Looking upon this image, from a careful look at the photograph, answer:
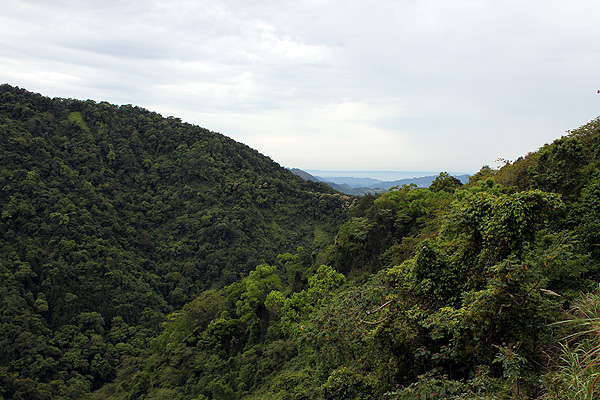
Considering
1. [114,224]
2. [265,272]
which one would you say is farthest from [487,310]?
[114,224]

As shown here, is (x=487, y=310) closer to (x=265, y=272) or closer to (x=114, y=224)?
(x=265, y=272)

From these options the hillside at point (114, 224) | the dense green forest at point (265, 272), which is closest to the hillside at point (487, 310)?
the dense green forest at point (265, 272)

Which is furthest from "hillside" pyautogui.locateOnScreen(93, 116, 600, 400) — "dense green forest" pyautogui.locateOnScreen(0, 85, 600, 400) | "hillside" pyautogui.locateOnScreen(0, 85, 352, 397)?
"hillside" pyautogui.locateOnScreen(0, 85, 352, 397)

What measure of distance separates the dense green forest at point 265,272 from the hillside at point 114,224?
24cm

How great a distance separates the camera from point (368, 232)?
65.8ft

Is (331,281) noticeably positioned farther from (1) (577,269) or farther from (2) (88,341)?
(2) (88,341)

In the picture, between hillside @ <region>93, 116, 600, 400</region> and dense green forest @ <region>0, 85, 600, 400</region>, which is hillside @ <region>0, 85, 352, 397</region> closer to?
dense green forest @ <region>0, 85, 600, 400</region>

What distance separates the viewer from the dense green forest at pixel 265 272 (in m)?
4.90

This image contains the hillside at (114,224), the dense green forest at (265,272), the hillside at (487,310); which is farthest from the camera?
the hillside at (114,224)

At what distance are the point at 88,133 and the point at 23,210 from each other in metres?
22.3

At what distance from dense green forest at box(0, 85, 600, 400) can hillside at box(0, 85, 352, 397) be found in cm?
24

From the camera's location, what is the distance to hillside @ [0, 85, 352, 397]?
28.9 m

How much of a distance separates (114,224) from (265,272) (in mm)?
29735

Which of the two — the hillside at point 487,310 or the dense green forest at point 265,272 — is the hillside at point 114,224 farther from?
the hillside at point 487,310
